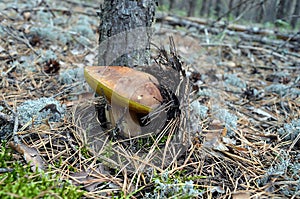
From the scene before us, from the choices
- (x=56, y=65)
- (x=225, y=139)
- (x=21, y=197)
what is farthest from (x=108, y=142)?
(x=56, y=65)

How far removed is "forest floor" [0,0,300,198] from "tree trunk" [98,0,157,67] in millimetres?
376

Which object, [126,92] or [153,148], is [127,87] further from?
[153,148]

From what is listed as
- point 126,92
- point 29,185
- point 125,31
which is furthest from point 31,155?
point 125,31

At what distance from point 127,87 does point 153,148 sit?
0.39 metres

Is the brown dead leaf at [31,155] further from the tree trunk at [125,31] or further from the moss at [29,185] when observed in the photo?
the tree trunk at [125,31]

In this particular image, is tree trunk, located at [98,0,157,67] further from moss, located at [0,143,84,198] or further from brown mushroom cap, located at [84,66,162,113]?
moss, located at [0,143,84,198]

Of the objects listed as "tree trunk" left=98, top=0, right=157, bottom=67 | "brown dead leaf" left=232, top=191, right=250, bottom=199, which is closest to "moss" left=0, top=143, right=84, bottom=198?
"brown dead leaf" left=232, top=191, right=250, bottom=199

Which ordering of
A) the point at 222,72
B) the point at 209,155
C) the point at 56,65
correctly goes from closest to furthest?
the point at 209,155 < the point at 56,65 < the point at 222,72

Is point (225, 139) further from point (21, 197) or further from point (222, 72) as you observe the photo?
point (222, 72)

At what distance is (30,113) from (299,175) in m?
1.68

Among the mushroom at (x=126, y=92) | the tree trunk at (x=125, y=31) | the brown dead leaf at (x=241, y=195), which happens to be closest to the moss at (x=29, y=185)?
the mushroom at (x=126, y=92)

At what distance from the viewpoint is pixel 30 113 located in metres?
1.76

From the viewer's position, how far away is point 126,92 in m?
1.44

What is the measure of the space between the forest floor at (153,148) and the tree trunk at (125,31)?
14.8 inches
